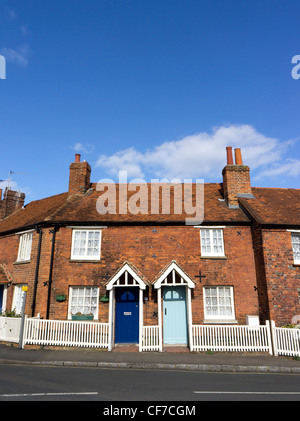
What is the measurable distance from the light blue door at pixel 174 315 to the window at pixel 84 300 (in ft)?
11.4

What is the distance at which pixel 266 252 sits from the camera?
1288 centimetres

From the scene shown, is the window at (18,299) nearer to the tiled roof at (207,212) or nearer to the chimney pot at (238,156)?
the tiled roof at (207,212)

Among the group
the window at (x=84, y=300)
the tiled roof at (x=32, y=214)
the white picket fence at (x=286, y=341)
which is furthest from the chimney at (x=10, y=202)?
the white picket fence at (x=286, y=341)

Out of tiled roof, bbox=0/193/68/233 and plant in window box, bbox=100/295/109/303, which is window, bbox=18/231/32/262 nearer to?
tiled roof, bbox=0/193/68/233

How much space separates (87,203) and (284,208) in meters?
11.7

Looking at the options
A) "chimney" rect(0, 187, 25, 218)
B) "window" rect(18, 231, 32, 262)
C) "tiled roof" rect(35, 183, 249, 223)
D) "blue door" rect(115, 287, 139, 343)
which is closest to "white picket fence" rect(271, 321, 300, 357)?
"tiled roof" rect(35, 183, 249, 223)

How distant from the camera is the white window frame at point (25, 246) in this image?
15383mm

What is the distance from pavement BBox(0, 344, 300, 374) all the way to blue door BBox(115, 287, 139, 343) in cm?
90

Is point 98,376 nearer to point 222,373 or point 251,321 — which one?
point 222,373

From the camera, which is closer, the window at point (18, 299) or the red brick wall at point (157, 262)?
the red brick wall at point (157, 262)

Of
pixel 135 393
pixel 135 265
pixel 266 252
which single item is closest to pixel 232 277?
pixel 266 252

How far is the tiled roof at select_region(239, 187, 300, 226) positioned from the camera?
13664 mm

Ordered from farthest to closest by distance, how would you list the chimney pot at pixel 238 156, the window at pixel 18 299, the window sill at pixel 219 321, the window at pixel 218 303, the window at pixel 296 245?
the chimney pot at pixel 238 156 < the window at pixel 18 299 < the window at pixel 296 245 < the window at pixel 218 303 < the window sill at pixel 219 321

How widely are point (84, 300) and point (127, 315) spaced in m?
2.35
